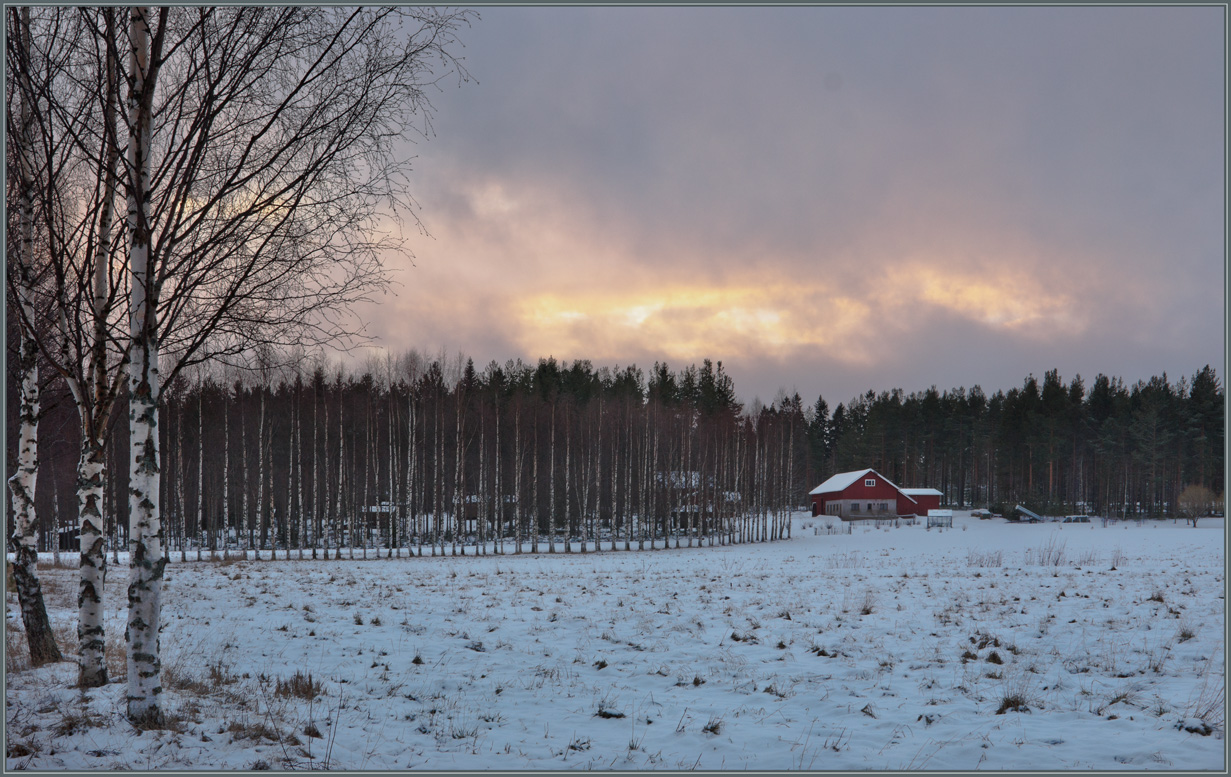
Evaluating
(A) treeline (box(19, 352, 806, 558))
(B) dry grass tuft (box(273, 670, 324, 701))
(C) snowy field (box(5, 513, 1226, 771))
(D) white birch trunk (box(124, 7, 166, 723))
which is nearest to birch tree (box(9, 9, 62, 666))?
(C) snowy field (box(5, 513, 1226, 771))

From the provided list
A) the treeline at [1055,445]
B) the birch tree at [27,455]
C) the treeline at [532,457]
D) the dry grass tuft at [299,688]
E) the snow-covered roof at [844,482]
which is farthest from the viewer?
the snow-covered roof at [844,482]

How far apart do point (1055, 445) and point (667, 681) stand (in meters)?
75.3

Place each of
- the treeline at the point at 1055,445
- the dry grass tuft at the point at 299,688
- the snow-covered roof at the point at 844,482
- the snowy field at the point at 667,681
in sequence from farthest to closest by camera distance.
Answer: the snow-covered roof at the point at 844,482, the treeline at the point at 1055,445, the dry grass tuft at the point at 299,688, the snowy field at the point at 667,681

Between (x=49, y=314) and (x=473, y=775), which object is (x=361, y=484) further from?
(x=473, y=775)

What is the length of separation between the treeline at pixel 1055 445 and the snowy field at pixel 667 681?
59145 millimetres

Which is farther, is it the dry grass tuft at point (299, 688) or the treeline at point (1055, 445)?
the treeline at point (1055, 445)

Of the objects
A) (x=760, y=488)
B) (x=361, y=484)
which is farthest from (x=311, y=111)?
(x=760, y=488)

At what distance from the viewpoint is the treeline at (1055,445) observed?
205 feet

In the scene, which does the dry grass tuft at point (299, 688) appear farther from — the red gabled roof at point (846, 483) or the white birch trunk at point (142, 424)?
the red gabled roof at point (846, 483)

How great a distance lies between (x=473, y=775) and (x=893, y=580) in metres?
14.5

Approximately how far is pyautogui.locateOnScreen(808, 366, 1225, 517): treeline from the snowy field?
59.1m

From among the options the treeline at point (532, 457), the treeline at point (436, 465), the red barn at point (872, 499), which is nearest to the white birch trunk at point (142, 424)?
the treeline at point (532, 457)

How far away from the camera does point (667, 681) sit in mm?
8312

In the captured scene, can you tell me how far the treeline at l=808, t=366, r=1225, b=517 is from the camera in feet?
205
